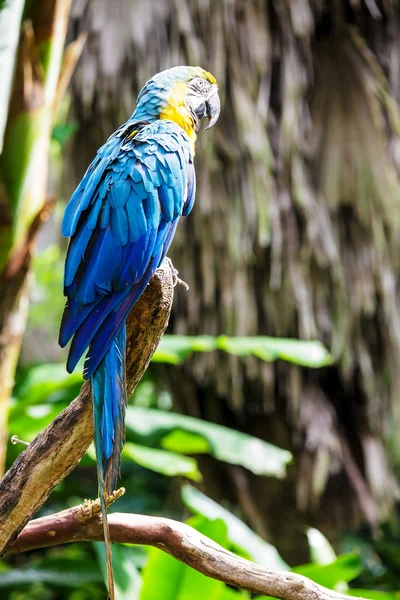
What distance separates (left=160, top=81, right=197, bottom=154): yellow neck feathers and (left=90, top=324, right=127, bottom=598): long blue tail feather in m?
0.37

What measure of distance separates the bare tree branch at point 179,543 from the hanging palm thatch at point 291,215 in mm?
1088

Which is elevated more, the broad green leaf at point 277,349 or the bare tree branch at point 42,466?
the broad green leaf at point 277,349

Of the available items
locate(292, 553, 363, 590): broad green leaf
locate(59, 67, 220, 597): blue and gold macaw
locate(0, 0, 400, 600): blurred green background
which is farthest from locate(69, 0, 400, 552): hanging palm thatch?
locate(59, 67, 220, 597): blue and gold macaw

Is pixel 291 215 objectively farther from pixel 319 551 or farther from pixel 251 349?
pixel 319 551

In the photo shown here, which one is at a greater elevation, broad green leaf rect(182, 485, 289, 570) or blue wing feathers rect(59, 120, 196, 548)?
blue wing feathers rect(59, 120, 196, 548)

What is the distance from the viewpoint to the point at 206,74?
105 cm

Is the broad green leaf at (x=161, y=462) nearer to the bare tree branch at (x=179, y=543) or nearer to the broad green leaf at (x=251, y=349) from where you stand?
the broad green leaf at (x=251, y=349)

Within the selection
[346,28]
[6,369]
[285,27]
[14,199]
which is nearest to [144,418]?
[6,369]

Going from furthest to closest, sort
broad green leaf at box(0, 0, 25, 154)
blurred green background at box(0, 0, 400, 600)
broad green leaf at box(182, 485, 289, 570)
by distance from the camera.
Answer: blurred green background at box(0, 0, 400, 600)
broad green leaf at box(182, 485, 289, 570)
broad green leaf at box(0, 0, 25, 154)

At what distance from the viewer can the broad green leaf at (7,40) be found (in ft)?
3.55

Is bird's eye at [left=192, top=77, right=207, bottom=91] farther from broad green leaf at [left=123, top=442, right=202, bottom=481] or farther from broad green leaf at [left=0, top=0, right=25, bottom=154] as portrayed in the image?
broad green leaf at [left=123, top=442, right=202, bottom=481]

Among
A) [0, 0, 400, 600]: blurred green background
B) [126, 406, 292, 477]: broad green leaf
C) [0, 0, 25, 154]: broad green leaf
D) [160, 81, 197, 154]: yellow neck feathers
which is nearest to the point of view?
[160, 81, 197, 154]: yellow neck feathers

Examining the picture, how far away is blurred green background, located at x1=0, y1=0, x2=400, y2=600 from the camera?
1.72 metres

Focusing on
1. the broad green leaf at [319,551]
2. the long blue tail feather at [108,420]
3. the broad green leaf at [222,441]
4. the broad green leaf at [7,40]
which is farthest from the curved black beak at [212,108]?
the broad green leaf at [319,551]
